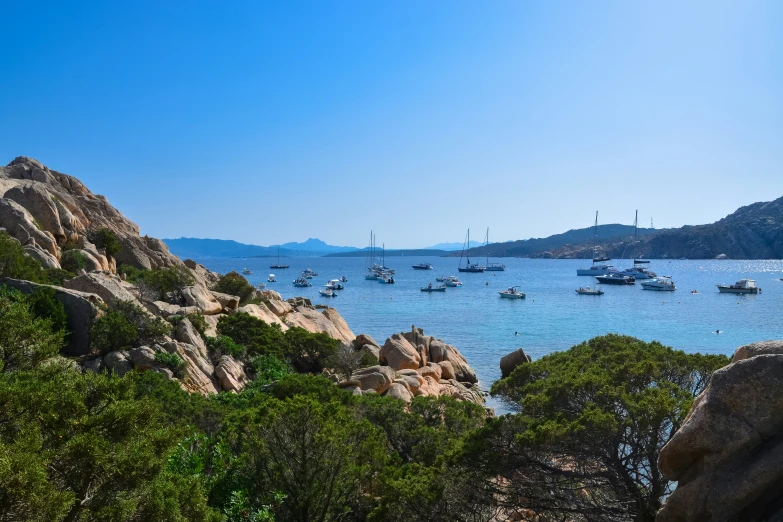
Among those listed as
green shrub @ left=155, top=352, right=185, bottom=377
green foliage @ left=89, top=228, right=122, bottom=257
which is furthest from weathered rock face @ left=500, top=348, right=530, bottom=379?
green foliage @ left=89, top=228, right=122, bottom=257

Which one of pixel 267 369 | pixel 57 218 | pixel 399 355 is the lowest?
pixel 399 355

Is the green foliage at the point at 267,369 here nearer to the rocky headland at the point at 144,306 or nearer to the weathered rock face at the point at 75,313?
the rocky headland at the point at 144,306

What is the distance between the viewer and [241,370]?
27.9m

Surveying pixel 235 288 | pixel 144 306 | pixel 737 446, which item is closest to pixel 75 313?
pixel 144 306

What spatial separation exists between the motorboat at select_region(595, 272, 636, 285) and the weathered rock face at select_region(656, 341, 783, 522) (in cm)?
11542

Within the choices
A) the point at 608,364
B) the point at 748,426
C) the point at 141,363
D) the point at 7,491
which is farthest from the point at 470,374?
the point at 7,491

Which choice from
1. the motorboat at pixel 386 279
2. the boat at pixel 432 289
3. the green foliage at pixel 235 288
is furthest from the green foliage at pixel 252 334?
the motorboat at pixel 386 279

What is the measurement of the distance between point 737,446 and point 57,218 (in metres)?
43.8

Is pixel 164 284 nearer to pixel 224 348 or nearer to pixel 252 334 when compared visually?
pixel 252 334

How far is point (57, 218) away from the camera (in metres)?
39.7

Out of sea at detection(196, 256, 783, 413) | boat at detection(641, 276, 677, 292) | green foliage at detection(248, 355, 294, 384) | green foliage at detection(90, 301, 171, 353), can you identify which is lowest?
sea at detection(196, 256, 783, 413)

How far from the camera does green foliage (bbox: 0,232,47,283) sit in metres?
25.8

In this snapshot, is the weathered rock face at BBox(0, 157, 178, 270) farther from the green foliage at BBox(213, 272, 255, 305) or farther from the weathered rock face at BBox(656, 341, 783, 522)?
the weathered rock face at BBox(656, 341, 783, 522)

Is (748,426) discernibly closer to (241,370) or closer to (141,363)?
(141,363)
